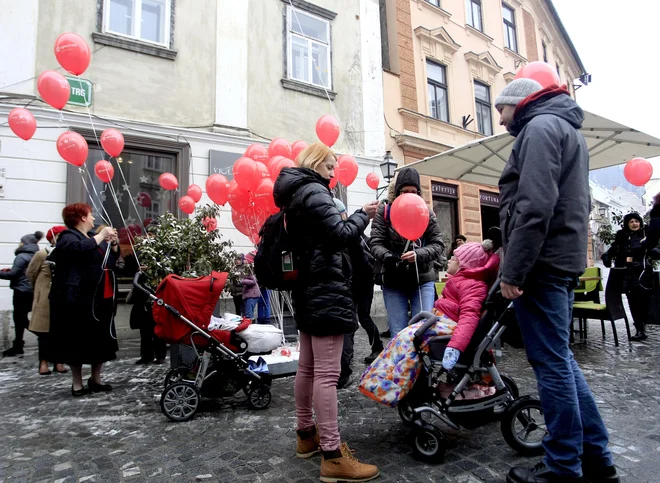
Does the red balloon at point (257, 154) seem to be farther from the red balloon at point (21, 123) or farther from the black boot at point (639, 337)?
the black boot at point (639, 337)

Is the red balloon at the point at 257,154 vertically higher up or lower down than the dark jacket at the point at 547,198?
higher up

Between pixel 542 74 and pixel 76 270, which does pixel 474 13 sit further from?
pixel 76 270

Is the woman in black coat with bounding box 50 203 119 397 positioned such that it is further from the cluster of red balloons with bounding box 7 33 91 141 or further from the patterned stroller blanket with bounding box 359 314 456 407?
the patterned stroller blanket with bounding box 359 314 456 407

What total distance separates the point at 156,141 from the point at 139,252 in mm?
4058

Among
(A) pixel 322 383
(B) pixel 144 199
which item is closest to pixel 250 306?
(B) pixel 144 199

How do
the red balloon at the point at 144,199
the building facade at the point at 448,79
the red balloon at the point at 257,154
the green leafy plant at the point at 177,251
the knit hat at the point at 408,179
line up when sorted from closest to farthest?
1. the knit hat at the point at 408,179
2. the green leafy plant at the point at 177,251
3. the red balloon at the point at 257,154
4. the red balloon at the point at 144,199
5. the building facade at the point at 448,79

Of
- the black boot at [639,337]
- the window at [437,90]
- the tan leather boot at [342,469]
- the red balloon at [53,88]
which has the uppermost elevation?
the window at [437,90]

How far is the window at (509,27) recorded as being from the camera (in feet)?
52.9

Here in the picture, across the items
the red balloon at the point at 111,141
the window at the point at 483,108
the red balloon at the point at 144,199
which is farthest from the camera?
the window at the point at 483,108

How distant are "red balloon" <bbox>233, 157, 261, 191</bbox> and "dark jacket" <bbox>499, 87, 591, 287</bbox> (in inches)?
136

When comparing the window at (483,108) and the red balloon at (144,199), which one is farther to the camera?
the window at (483,108)

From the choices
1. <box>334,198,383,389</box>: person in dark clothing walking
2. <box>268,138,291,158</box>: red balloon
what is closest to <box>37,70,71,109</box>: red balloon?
<box>268,138,291,158</box>: red balloon

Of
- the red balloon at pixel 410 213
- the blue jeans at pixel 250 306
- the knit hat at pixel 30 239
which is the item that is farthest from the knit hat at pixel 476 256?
the knit hat at pixel 30 239

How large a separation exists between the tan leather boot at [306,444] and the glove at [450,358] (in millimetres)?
828
